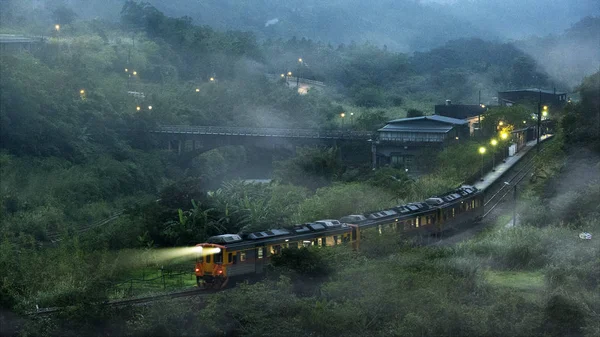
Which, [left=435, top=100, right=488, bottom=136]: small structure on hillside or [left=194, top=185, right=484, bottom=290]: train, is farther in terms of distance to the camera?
[left=435, top=100, right=488, bottom=136]: small structure on hillside

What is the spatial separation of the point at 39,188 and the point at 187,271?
55.1ft

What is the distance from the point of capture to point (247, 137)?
55750 mm

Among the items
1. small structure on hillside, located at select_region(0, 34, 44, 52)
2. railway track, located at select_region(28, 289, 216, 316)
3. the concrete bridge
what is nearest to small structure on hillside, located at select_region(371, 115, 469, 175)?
the concrete bridge

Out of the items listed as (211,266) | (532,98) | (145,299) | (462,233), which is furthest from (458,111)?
(145,299)

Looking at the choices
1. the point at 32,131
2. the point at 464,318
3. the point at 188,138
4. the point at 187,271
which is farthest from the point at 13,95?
the point at 464,318

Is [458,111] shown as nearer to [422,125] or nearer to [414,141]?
[422,125]

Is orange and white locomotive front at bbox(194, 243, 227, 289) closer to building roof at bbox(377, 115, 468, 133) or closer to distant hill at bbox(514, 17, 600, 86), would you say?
building roof at bbox(377, 115, 468, 133)

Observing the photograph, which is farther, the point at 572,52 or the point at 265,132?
the point at 572,52

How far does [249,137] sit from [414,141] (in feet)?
34.7

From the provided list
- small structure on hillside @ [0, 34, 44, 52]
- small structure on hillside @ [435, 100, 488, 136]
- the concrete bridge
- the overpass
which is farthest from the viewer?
small structure on hillside @ [0, 34, 44, 52]

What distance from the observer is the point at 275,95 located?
73875 millimetres

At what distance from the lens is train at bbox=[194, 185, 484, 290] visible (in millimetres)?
22625

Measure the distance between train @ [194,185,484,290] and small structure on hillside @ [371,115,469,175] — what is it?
16.9 metres

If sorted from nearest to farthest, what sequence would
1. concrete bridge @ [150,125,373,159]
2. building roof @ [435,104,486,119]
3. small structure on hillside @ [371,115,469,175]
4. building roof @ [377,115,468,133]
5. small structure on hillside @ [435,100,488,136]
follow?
small structure on hillside @ [371,115,469,175] < building roof @ [377,115,468,133] < concrete bridge @ [150,125,373,159] < small structure on hillside @ [435,100,488,136] < building roof @ [435,104,486,119]
